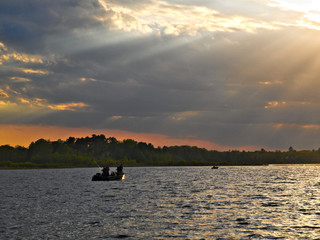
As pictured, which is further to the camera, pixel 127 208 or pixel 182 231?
pixel 127 208

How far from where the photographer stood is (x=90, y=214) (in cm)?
4425

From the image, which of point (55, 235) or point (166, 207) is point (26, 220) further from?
point (166, 207)

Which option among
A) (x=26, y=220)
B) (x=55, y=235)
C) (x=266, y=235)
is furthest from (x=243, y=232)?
(x=26, y=220)

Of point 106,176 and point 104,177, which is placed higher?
point 106,176

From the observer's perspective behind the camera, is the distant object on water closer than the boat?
Yes

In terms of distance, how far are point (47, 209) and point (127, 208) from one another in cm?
995

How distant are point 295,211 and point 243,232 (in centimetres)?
1628

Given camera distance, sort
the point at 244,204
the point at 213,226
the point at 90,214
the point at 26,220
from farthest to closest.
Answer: the point at 244,204 → the point at 90,214 → the point at 26,220 → the point at 213,226

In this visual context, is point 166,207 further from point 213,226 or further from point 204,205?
point 213,226

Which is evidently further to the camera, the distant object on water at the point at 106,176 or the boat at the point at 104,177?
the boat at the point at 104,177

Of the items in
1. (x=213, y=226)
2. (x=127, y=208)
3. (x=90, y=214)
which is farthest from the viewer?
(x=127, y=208)

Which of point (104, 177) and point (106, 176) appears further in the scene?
point (104, 177)

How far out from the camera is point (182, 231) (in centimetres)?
3325

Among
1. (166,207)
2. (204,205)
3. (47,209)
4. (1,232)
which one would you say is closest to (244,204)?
(204,205)
